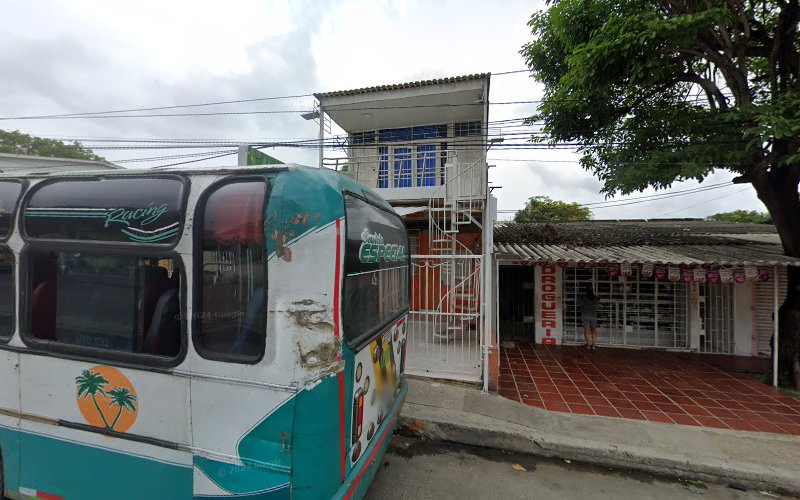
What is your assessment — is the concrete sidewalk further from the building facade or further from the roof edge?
the roof edge

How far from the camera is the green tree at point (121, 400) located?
1.87 metres

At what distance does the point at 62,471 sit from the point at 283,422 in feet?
5.29

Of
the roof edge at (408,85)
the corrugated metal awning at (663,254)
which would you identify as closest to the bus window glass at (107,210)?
the corrugated metal awning at (663,254)

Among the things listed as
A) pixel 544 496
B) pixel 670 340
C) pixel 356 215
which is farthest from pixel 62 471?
pixel 670 340

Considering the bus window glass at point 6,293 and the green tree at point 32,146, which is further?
the green tree at point 32,146

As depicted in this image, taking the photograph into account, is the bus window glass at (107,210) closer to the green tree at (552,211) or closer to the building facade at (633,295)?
the building facade at (633,295)

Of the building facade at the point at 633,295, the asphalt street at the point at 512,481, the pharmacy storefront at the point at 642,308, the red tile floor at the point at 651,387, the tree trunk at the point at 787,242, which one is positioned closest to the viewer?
the asphalt street at the point at 512,481

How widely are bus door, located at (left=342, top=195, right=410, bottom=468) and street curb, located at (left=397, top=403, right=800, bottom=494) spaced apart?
126 cm

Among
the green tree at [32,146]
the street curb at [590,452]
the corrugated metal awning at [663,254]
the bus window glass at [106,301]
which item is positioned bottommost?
the street curb at [590,452]

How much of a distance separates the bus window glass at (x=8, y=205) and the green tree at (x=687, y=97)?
6703 mm

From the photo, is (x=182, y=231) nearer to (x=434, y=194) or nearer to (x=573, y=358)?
(x=434, y=194)

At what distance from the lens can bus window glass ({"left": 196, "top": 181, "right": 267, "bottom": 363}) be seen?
65.9 inches

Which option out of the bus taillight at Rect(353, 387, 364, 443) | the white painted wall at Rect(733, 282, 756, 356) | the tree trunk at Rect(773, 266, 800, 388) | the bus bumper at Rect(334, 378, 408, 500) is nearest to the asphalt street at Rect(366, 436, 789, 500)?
the bus bumper at Rect(334, 378, 408, 500)

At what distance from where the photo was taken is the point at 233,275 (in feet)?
Result: 5.66
